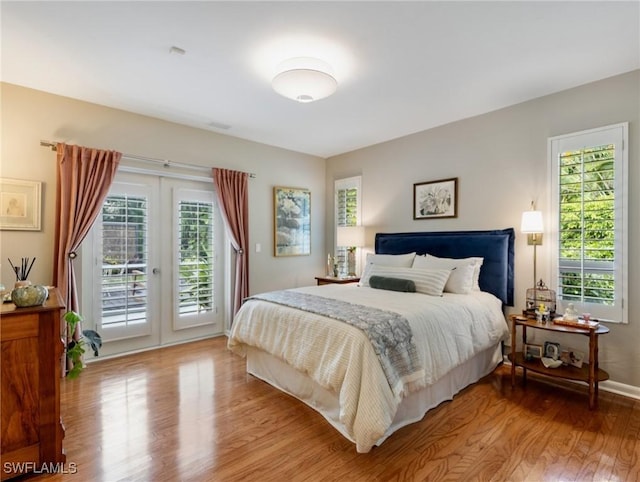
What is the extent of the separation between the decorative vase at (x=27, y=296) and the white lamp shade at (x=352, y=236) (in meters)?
3.51

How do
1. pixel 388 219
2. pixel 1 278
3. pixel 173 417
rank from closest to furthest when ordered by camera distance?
pixel 173 417, pixel 1 278, pixel 388 219

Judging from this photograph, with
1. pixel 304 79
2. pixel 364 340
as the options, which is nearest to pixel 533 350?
pixel 364 340

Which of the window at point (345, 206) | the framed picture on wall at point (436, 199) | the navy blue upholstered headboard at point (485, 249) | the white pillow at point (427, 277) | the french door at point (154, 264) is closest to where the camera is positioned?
the white pillow at point (427, 277)

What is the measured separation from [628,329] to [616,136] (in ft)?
5.36

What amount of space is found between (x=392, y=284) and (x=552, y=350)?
1494 millimetres

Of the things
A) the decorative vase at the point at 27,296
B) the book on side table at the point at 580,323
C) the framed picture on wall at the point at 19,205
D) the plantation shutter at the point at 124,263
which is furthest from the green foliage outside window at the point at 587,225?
the framed picture on wall at the point at 19,205

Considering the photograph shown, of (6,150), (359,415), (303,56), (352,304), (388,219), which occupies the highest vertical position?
(303,56)

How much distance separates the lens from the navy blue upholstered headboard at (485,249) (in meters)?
3.40

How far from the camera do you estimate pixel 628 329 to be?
2738 mm

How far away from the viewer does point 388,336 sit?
214cm

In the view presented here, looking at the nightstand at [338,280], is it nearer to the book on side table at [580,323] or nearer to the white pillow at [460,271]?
the white pillow at [460,271]

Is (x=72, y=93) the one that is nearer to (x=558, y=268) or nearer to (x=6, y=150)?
(x=6, y=150)

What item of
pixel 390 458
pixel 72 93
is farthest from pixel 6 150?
pixel 390 458

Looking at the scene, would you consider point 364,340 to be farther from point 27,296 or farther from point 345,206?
point 345,206
